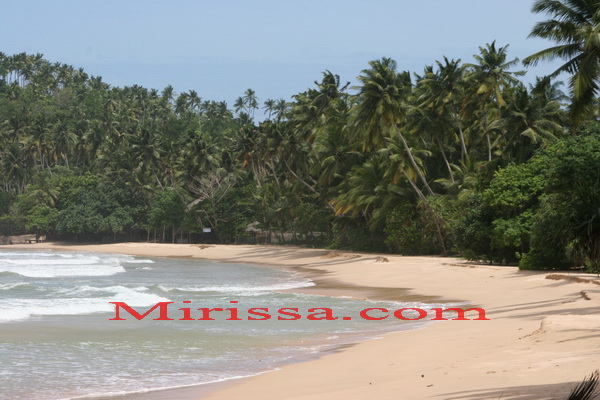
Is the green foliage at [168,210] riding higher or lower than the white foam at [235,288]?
higher

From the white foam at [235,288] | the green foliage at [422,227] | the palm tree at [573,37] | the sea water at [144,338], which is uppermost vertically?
the palm tree at [573,37]

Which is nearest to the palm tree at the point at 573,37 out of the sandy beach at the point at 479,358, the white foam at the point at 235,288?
the sandy beach at the point at 479,358

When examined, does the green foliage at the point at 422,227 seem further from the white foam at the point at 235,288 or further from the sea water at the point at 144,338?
the sea water at the point at 144,338

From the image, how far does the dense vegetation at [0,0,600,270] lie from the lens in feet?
81.7

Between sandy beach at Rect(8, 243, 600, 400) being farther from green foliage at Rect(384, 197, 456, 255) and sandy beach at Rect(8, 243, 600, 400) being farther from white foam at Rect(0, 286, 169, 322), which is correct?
green foliage at Rect(384, 197, 456, 255)

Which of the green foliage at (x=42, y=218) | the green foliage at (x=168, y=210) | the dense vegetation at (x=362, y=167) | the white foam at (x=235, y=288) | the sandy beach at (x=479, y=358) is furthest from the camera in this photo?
the green foliage at (x=42, y=218)

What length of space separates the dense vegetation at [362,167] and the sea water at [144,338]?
598 centimetres

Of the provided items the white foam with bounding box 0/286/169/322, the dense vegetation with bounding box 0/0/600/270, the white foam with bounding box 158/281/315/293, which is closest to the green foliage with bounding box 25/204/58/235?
the dense vegetation with bounding box 0/0/600/270

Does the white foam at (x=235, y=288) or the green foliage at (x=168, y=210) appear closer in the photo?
the white foam at (x=235, y=288)

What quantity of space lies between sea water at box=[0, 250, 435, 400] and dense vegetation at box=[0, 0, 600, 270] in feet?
19.6

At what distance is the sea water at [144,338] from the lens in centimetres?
1210

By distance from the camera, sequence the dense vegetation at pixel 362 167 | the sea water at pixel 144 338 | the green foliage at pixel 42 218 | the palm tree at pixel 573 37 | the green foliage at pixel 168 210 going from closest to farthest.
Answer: the sea water at pixel 144 338 → the palm tree at pixel 573 37 → the dense vegetation at pixel 362 167 → the green foliage at pixel 168 210 → the green foliage at pixel 42 218

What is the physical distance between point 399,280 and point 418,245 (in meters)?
15.2

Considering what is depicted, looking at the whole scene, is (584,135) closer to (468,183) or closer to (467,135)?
(468,183)
